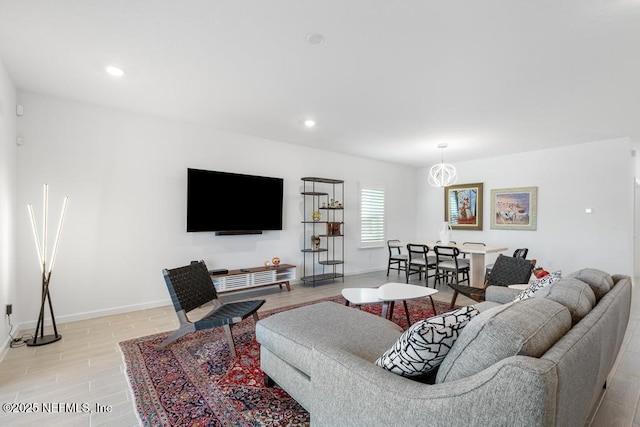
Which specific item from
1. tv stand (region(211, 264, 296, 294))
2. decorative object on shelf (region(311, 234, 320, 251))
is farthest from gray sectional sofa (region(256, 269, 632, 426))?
decorative object on shelf (region(311, 234, 320, 251))

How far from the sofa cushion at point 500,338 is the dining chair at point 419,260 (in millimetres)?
→ 4486

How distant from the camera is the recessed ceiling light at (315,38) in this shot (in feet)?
8.10

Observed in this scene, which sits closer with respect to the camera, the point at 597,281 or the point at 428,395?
the point at 428,395

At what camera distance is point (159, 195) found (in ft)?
14.5

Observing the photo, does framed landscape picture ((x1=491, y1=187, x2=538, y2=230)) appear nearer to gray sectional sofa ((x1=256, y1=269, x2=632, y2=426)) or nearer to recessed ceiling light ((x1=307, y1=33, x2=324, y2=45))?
gray sectional sofa ((x1=256, y1=269, x2=632, y2=426))

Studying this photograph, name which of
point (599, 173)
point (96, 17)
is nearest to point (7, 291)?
point (96, 17)

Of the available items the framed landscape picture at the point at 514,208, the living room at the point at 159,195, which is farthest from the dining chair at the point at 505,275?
the framed landscape picture at the point at 514,208

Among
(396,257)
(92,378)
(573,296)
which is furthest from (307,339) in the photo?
(396,257)

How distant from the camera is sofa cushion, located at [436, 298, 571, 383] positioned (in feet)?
3.60

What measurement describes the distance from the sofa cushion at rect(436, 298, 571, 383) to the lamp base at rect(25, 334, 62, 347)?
3762 mm

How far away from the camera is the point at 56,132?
371 cm

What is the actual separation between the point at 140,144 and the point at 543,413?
190 inches

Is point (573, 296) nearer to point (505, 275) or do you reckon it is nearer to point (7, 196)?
point (505, 275)

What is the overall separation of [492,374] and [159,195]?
4513 millimetres
